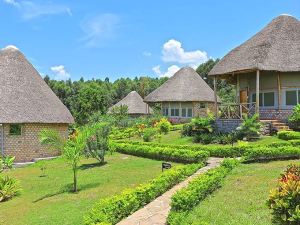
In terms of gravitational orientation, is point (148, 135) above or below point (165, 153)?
above

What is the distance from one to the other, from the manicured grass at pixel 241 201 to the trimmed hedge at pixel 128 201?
1531 millimetres

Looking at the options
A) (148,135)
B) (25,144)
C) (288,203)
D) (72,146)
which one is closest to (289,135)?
(148,135)

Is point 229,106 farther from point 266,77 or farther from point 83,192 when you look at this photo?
point 83,192

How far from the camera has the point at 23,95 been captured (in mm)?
23672

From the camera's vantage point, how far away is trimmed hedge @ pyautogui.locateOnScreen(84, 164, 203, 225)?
25.8 feet

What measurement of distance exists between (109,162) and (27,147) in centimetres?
703

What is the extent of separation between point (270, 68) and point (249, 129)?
433 cm

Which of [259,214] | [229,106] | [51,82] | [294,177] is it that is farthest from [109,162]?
[51,82]

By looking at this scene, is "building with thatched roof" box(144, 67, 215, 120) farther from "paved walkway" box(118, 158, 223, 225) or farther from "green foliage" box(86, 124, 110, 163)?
"paved walkway" box(118, 158, 223, 225)

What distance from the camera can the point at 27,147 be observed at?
895 inches

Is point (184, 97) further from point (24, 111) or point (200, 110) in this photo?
point (24, 111)

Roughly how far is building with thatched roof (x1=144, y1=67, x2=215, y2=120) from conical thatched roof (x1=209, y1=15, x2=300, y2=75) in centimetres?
1020

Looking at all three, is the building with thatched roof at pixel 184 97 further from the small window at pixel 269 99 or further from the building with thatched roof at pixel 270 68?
the small window at pixel 269 99

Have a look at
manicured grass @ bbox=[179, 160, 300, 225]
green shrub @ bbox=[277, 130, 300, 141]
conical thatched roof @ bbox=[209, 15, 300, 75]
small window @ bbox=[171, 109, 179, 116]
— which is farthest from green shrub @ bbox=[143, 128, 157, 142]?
small window @ bbox=[171, 109, 179, 116]
